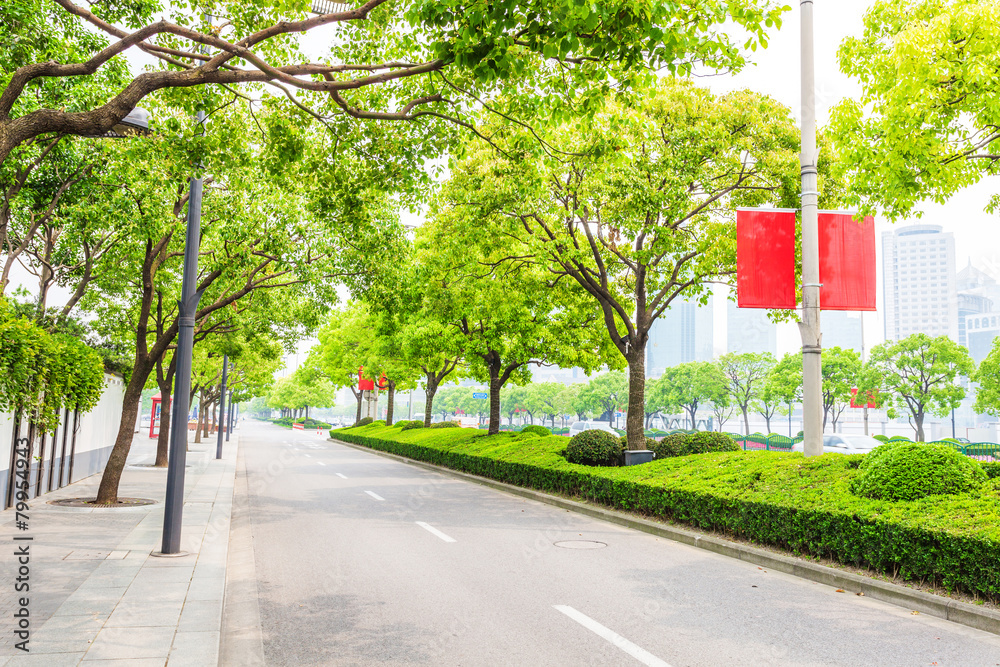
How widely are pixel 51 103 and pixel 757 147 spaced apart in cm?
1324

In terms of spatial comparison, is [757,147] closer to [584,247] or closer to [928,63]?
[584,247]

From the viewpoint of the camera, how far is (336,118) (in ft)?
29.7

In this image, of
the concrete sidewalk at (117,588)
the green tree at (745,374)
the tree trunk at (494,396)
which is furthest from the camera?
the green tree at (745,374)

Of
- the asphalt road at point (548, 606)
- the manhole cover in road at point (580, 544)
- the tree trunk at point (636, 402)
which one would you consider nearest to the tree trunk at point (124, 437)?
the asphalt road at point (548, 606)

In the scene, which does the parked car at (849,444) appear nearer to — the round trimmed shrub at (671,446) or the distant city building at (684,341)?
the round trimmed shrub at (671,446)

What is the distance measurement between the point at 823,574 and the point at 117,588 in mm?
7973

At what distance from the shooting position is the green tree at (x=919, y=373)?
4906 centimetres

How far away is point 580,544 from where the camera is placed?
34.6 ft

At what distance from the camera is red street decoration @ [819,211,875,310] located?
11.8m

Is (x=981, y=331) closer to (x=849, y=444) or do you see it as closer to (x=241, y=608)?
(x=849, y=444)

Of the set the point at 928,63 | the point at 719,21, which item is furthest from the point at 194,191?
the point at 928,63

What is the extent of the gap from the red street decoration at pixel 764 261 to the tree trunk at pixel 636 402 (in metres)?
4.86

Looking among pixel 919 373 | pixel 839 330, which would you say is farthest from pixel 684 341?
pixel 919 373

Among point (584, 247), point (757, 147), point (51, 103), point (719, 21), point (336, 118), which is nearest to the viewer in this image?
point (719, 21)
